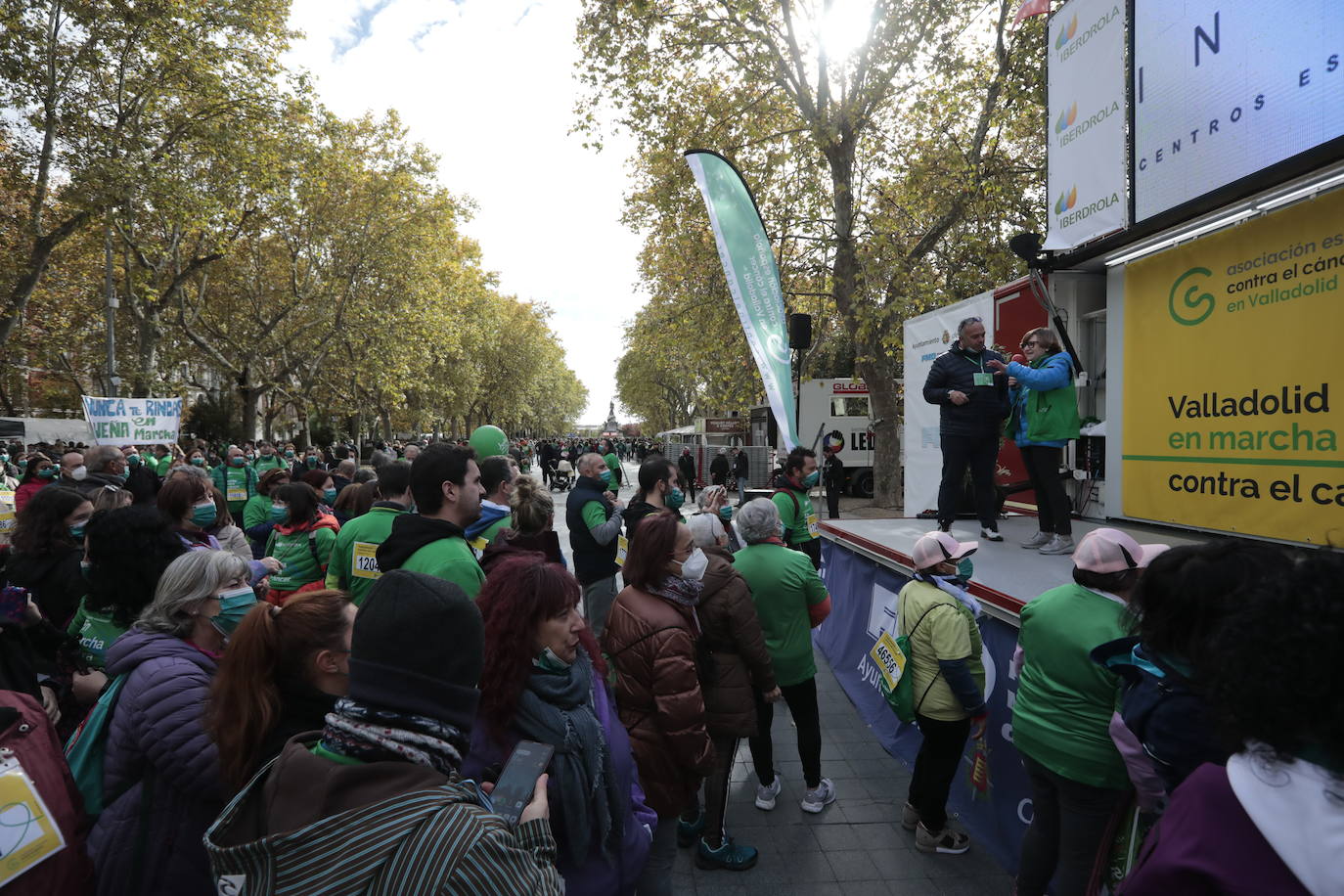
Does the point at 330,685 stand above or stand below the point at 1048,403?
below

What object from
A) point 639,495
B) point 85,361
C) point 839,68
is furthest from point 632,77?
point 85,361

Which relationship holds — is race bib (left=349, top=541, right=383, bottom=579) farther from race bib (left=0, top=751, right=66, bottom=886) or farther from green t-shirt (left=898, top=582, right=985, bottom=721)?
green t-shirt (left=898, top=582, right=985, bottom=721)

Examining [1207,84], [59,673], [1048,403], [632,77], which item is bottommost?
[59,673]

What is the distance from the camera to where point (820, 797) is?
13.1 feet

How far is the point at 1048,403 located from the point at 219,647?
200 inches

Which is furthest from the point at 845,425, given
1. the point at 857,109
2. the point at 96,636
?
the point at 96,636

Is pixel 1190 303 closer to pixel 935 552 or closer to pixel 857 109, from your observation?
pixel 935 552

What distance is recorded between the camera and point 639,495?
5523mm

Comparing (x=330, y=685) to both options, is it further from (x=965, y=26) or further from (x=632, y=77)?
(x=965, y=26)

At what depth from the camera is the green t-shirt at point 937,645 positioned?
11.0ft

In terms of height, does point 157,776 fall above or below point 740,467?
above

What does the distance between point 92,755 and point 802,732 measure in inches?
124

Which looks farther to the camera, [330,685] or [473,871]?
[330,685]

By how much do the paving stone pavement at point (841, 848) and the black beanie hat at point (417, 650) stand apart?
8.49ft
